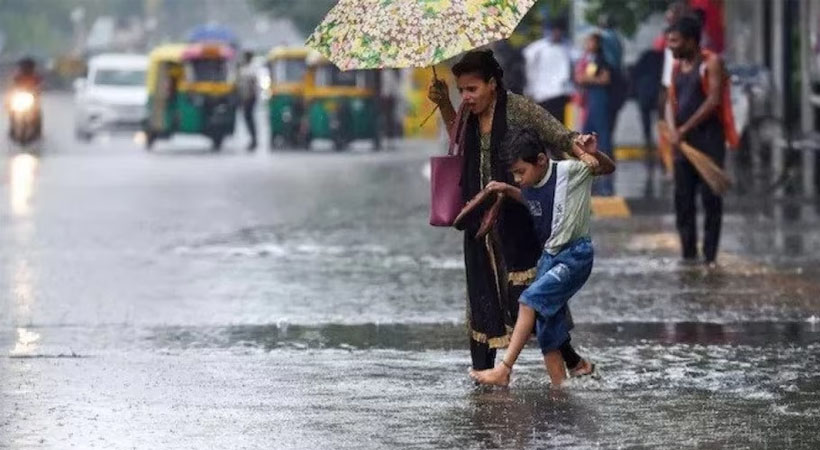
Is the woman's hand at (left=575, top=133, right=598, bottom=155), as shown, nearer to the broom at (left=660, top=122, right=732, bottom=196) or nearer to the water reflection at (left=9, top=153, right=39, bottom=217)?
the broom at (left=660, top=122, right=732, bottom=196)

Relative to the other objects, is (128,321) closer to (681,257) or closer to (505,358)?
(505,358)

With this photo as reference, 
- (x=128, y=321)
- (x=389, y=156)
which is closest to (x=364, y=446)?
(x=128, y=321)

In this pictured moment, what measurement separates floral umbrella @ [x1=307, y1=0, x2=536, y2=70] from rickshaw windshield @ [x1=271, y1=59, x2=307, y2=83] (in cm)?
3215

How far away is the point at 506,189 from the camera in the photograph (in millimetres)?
9344

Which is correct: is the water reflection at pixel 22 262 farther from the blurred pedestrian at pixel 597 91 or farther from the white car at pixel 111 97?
the white car at pixel 111 97

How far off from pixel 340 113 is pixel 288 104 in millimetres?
1173

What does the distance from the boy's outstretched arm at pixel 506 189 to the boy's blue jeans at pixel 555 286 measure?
266 mm

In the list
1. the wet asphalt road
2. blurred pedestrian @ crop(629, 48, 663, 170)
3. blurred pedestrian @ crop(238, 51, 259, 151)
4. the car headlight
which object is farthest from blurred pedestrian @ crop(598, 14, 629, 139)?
the car headlight

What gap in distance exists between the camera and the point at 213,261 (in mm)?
15984

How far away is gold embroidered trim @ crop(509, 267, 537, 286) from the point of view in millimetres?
9570

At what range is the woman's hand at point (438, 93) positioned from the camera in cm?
969

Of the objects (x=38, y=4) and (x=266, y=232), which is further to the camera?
(x=38, y=4)

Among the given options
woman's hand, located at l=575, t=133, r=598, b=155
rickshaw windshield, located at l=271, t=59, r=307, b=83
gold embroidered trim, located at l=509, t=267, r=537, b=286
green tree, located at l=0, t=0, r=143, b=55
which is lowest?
green tree, located at l=0, t=0, r=143, b=55

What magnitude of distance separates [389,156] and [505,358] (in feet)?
85.5
